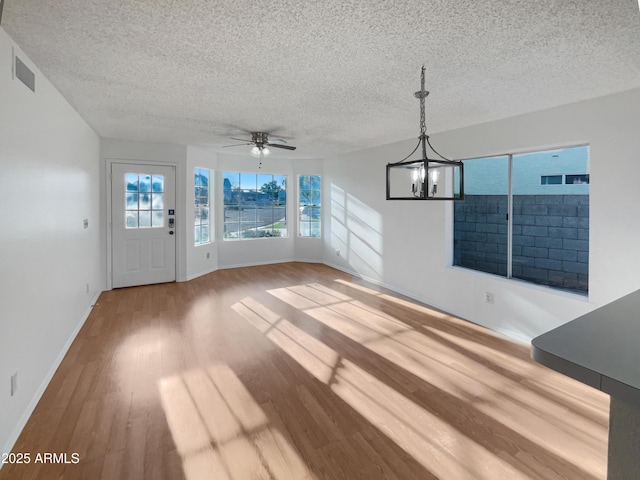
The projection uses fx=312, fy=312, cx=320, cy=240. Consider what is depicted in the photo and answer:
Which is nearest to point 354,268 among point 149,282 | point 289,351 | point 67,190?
point 289,351

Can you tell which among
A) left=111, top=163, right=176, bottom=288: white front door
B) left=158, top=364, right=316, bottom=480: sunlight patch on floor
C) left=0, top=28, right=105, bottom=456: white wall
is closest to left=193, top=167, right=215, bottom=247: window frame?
left=111, top=163, right=176, bottom=288: white front door

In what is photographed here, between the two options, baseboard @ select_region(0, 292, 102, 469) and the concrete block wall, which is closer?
baseboard @ select_region(0, 292, 102, 469)

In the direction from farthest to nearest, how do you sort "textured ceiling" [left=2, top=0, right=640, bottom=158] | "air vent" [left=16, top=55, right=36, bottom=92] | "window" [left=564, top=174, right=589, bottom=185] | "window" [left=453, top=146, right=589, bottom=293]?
1. "window" [left=453, top=146, right=589, bottom=293]
2. "window" [left=564, top=174, right=589, bottom=185]
3. "air vent" [left=16, top=55, right=36, bottom=92]
4. "textured ceiling" [left=2, top=0, right=640, bottom=158]

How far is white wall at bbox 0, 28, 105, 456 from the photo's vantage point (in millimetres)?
1831

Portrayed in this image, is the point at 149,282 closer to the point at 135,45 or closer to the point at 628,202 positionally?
the point at 135,45

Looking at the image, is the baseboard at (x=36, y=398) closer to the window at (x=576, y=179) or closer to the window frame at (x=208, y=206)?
the window frame at (x=208, y=206)

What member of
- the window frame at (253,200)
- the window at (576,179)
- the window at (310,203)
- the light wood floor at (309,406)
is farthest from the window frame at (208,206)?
the window at (576,179)

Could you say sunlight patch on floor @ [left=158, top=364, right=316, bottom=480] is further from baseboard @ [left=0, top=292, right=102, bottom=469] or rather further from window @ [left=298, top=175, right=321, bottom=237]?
window @ [left=298, top=175, right=321, bottom=237]

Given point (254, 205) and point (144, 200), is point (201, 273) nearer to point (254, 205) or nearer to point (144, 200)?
point (144, 200)

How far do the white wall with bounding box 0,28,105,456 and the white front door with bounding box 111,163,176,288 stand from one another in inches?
59.5

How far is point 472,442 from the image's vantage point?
188 cm

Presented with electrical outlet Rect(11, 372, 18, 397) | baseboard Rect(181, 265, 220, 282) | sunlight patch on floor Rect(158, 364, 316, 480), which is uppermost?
baseboard Rect(181, 265, 220, 282)

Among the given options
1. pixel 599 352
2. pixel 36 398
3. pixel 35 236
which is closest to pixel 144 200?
pixel 35 236

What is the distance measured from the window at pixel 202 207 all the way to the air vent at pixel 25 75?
12.0 feet
